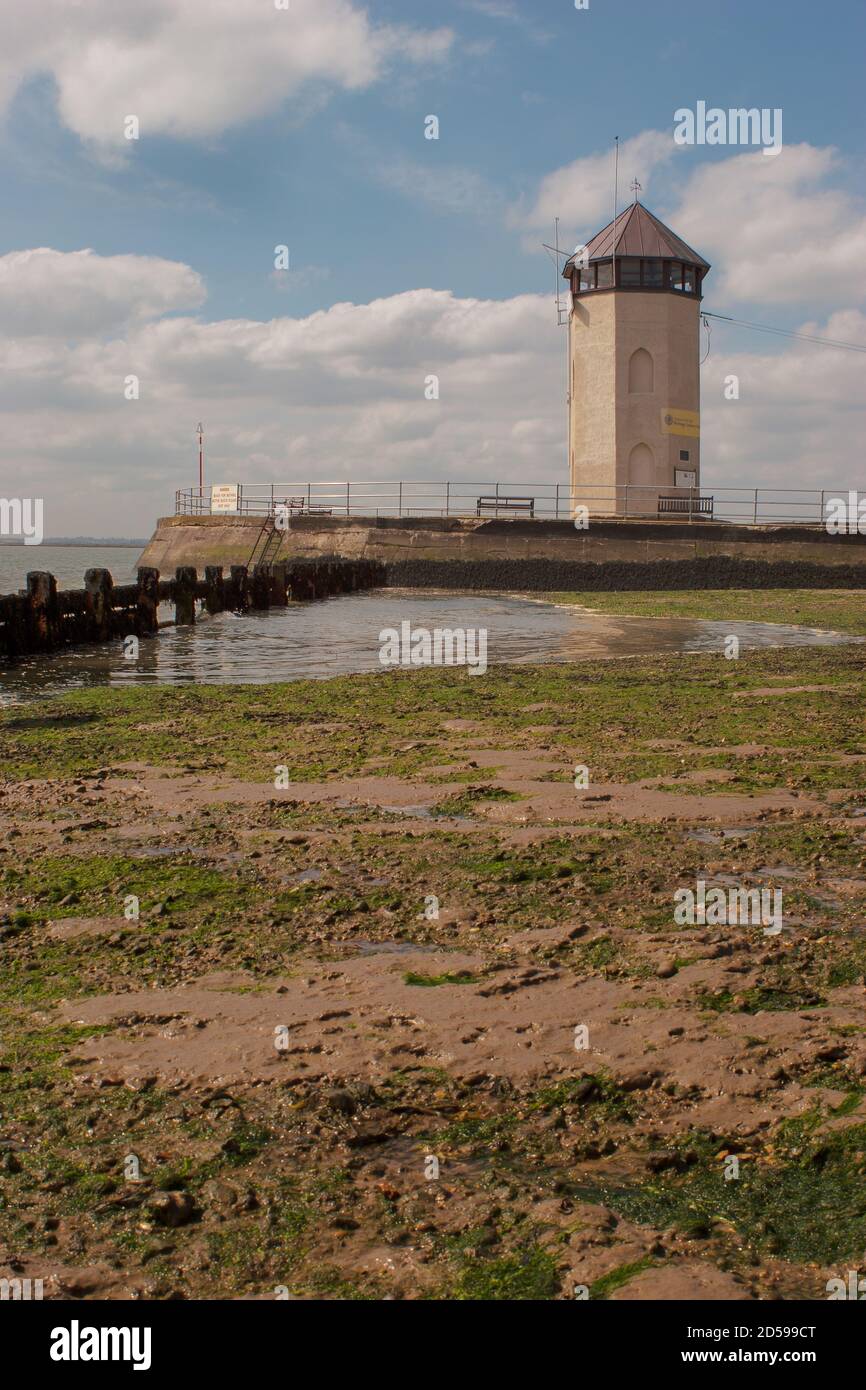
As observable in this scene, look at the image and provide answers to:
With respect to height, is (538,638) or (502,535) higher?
(502,535)

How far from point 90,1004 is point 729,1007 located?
189 centimetres

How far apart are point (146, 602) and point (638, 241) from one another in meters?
33.1

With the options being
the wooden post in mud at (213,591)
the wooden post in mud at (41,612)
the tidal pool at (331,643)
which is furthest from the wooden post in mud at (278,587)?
the wooden post in mud at (41,612)

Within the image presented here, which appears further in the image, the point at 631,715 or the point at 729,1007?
the point at 631,715

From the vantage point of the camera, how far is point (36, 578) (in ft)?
54.2

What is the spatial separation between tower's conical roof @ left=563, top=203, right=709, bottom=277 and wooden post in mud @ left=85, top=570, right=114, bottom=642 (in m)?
33.4

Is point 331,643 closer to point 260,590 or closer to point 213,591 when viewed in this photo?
point 213,591

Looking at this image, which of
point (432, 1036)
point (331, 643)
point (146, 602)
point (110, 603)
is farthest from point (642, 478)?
point (432, 1036)

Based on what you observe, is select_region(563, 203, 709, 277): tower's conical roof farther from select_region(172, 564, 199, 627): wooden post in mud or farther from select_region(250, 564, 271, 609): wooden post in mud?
select_region(172, 564, 199, 627): wooden post in mud

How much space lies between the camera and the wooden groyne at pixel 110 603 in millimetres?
16203

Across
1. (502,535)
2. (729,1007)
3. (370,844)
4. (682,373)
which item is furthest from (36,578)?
(682,373)

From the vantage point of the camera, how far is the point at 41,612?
16.7 metres

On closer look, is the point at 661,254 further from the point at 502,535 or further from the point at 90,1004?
the point at 90,1004
